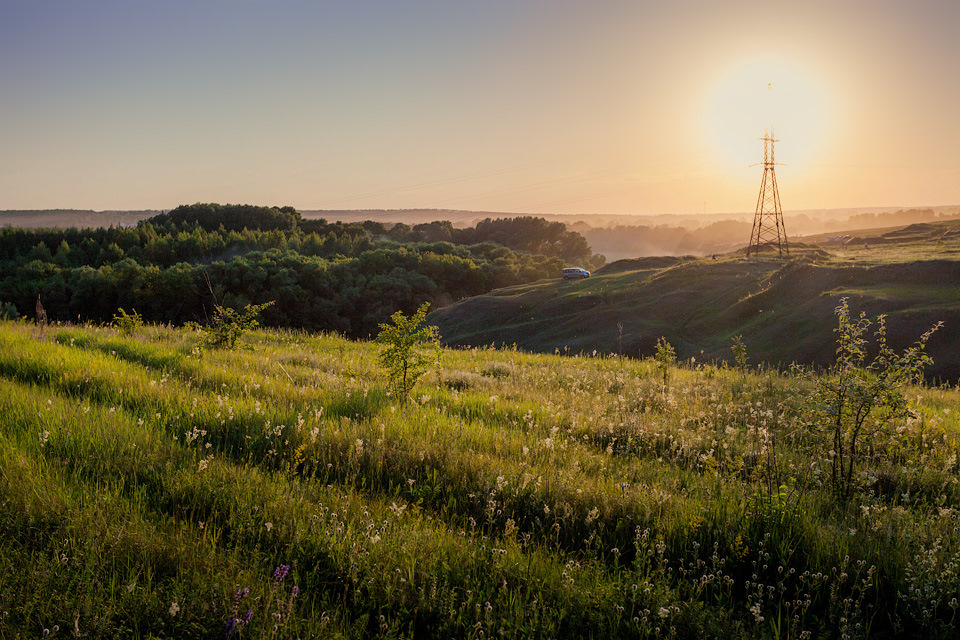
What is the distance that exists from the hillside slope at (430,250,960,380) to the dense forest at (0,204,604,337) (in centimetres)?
1866

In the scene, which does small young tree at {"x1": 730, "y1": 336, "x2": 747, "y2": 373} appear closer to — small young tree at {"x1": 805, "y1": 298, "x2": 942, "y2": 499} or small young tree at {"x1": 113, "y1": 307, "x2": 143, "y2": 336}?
small young tree at {"x1": 805, "y1": 298, "x2": 942, "y2": 499}

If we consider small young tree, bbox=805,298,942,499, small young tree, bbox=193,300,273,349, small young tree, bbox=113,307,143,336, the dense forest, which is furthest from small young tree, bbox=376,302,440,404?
the dense forest

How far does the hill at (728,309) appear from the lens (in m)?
32.6

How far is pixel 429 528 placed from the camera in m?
3.84

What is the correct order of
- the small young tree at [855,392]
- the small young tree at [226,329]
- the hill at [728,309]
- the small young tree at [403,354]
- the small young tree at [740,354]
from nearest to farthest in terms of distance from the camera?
the small young tree at [855,392] < the small young tree at [403,354] < the small young tree at [226,329] < the small young tree at [740,354] < the hill at [728,309]

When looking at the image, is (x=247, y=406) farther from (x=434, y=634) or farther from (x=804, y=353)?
(x=804, y=353)

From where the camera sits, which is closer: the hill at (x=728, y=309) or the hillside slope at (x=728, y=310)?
the hillside slope at (x=728, y=310)

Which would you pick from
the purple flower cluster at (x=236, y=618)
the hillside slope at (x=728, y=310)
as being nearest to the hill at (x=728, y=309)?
the hillside slope at (x=728, y=310)

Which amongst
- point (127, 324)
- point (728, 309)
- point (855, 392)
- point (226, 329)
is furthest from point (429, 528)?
point (728, 309)

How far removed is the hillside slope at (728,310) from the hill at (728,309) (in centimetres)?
8

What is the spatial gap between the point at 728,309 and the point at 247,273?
59.8 m

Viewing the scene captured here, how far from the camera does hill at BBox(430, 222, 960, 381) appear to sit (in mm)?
32625

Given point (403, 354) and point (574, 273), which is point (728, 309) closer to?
point (574, 273)

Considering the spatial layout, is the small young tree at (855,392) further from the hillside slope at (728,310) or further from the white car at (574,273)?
the white car at (574,273)
